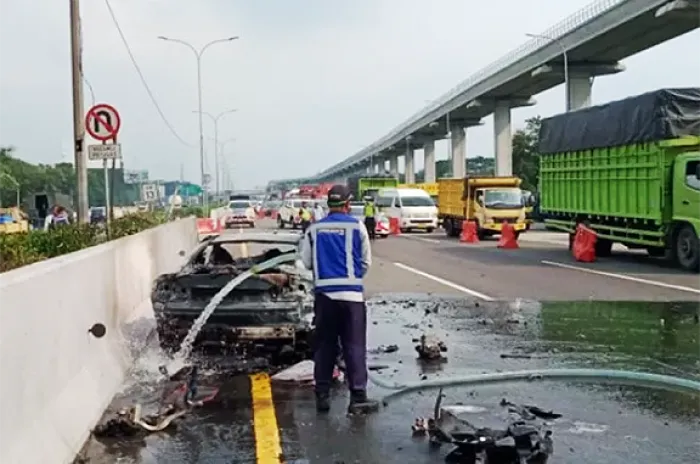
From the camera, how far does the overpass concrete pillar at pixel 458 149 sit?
9144 centimetres

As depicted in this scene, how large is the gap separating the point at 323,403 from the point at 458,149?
85.5 m

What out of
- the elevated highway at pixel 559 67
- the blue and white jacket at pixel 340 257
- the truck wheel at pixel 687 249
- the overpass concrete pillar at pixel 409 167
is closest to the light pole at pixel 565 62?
the elevated highway at pixel 559 67

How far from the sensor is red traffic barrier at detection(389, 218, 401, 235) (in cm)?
4588

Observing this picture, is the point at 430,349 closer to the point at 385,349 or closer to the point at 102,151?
the point at 385,349

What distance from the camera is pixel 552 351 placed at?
36.6 feet

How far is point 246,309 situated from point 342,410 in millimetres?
2367

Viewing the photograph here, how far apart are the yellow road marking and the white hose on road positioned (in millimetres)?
1007

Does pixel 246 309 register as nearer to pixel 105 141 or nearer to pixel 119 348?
pixel 119 348

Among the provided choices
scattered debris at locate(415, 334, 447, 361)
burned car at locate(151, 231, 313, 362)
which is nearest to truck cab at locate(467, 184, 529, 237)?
scattered debris at locate(415, 334, 447, 361)

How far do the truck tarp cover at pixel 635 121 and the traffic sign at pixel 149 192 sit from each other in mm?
17968

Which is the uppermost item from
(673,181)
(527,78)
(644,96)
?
(527,78)

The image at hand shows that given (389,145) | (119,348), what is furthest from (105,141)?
(389,145)

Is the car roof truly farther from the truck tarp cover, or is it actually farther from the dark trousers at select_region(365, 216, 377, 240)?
the dark trousers at select_region(365, 216, 377, 240)

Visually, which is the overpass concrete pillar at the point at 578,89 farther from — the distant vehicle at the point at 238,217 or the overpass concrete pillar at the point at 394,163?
the overpass concrete pillar at the point at 394,163
